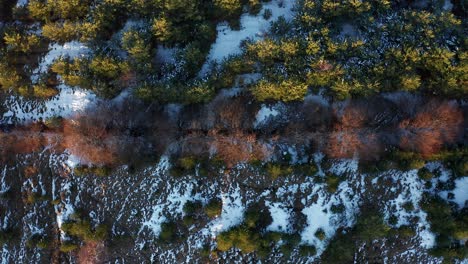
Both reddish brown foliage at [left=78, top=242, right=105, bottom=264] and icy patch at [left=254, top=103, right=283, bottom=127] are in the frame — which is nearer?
icy patch at [left=254, top=103, right=283, bottom=127]

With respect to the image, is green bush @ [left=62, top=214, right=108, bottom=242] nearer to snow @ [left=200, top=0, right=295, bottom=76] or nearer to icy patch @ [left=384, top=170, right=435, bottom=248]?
snow @ [left=200, top=0, right=295, bottom=76]

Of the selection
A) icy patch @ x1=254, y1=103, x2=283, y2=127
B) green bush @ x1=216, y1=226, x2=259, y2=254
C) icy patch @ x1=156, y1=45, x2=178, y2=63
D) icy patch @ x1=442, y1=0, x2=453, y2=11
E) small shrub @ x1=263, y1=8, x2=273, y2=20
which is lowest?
green bush @ x1=216, y1=226, x2=259, y2=254

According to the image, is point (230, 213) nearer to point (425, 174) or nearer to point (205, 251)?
point (205, 251)

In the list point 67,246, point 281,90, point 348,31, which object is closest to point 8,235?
point 67,246

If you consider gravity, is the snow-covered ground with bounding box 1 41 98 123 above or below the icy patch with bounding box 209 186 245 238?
above

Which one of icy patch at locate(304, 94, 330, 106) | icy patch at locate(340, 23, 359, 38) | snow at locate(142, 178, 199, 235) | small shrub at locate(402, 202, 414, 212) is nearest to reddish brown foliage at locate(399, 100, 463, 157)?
small shrub at locate(402, 202, 414, 212)

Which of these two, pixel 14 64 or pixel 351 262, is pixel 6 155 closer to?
pixel 14 64
